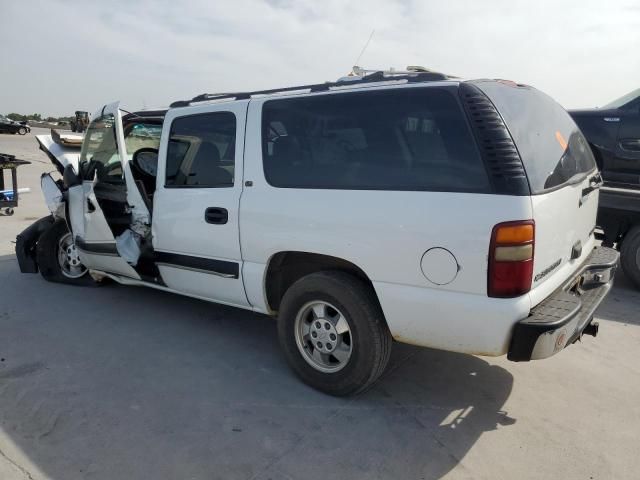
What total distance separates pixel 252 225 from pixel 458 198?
1460 mm

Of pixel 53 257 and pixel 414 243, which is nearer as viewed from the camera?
pixel 414 243

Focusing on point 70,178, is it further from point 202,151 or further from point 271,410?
point 271,410

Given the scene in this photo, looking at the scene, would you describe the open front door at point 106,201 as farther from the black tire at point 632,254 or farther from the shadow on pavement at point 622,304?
the black tire at point 632,254

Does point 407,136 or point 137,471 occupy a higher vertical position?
point 407,136

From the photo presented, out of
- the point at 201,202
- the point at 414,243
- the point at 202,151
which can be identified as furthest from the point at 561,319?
the point at 202,151

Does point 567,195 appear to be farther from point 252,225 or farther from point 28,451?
point 28,451

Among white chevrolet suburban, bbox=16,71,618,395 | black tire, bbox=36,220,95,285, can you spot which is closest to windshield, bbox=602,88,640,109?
white chevrolet suburban, bbox=16,71,618,395

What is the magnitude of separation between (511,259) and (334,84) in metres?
1.61

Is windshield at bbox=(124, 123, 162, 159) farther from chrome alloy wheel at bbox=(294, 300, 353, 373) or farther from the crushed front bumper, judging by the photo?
the crushed front bumper

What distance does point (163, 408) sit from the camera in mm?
3123

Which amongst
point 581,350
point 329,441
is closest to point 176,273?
point 329,441

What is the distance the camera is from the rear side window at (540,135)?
269cm

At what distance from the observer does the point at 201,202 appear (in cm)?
381

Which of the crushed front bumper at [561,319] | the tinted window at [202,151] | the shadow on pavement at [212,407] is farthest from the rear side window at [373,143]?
the shadow on pavement at [212,407]
